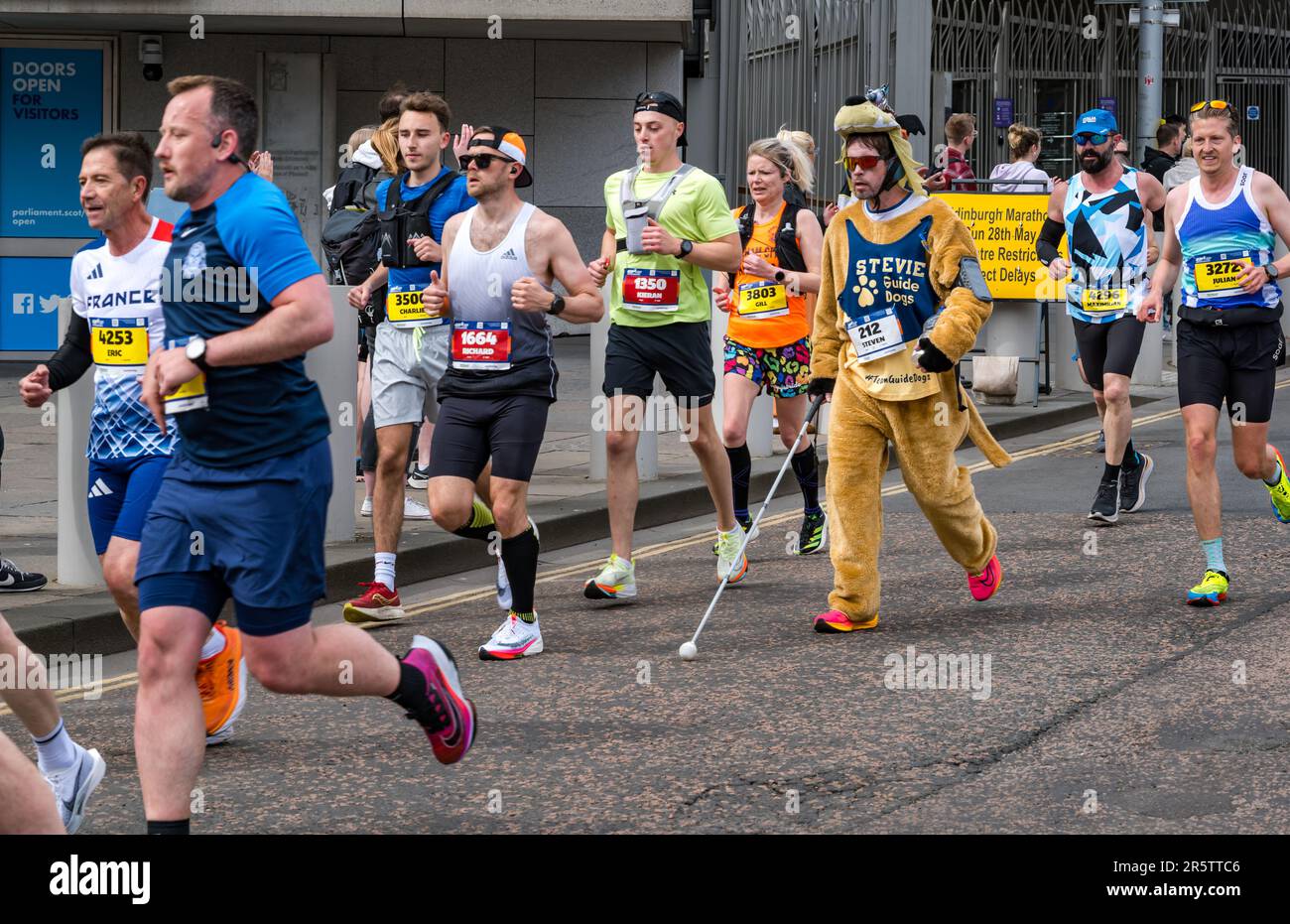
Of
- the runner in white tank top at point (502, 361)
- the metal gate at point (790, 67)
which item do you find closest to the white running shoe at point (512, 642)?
the runner in white tank top at point (502, 361)

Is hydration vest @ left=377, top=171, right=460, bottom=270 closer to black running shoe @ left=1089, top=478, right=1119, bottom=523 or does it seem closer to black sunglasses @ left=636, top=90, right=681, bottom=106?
black sunglasses @ left=636, top=90, right=681, bottom=106

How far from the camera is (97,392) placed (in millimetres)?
5582

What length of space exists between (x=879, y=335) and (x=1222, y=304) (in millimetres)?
1599

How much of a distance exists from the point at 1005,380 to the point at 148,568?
37.4 feet

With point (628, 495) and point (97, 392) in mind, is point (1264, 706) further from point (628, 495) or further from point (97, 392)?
point (97, 392)

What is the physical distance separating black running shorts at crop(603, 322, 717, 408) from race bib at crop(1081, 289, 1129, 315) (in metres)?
2.96

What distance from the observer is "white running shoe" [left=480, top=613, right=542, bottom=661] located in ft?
22.7

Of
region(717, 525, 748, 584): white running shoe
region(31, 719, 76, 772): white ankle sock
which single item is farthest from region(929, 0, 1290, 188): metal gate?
region(31, 719, 76, 772): white ankle sock

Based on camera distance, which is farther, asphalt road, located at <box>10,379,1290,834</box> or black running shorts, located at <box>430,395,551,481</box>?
black running shorts, located at <box>430,395,551,481</box>

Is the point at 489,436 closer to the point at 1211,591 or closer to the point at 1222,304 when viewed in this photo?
the point at 1211,591

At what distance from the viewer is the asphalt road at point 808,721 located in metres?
4.96

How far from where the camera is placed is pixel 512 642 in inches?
274
